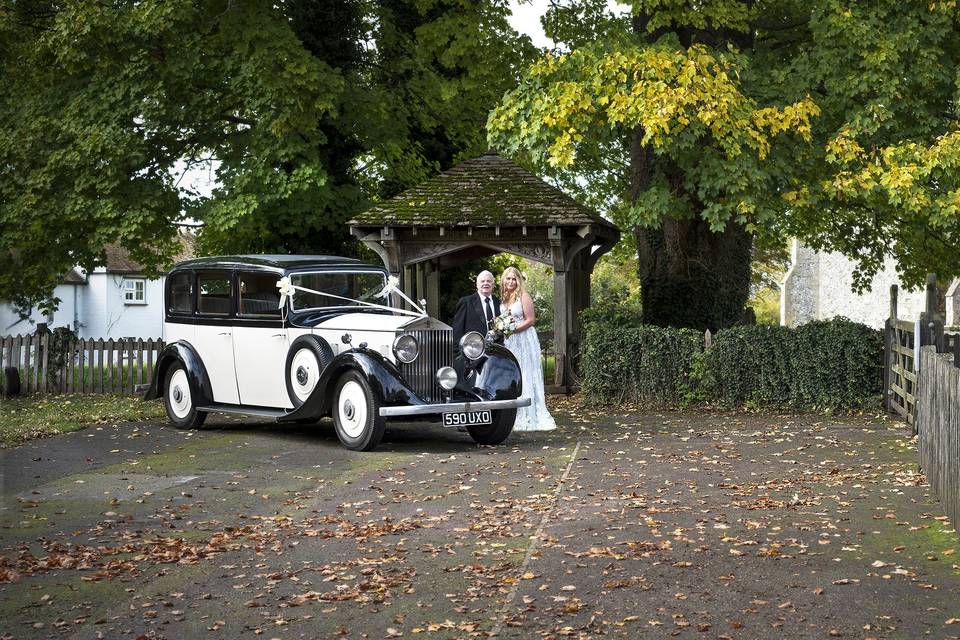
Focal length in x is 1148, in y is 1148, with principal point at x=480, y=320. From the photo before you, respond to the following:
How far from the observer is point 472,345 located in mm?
12984

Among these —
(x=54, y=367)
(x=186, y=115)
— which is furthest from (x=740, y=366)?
(x=54, y=367)

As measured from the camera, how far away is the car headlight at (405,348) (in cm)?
1253

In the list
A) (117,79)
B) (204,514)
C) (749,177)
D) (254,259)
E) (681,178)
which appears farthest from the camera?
(117,79)

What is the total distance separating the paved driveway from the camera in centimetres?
605

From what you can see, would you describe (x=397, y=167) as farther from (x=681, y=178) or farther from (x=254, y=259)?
(x=254, y=259)

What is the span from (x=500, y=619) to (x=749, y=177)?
11.2 m

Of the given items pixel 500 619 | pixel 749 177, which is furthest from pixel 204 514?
pixel 749 177

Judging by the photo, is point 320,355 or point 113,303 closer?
point 320,355

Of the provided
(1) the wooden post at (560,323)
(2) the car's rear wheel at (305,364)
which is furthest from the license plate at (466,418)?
(1) the wooden post at (560,323)

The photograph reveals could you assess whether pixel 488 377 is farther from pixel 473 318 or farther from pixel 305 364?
pixel 305 364

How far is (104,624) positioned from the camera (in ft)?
19.9

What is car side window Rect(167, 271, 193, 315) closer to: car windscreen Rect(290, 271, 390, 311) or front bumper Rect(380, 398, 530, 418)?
car windscreen Rect(290, 271, 390, 311)

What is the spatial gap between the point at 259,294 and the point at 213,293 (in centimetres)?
84

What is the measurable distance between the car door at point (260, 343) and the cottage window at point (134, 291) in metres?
42.9
